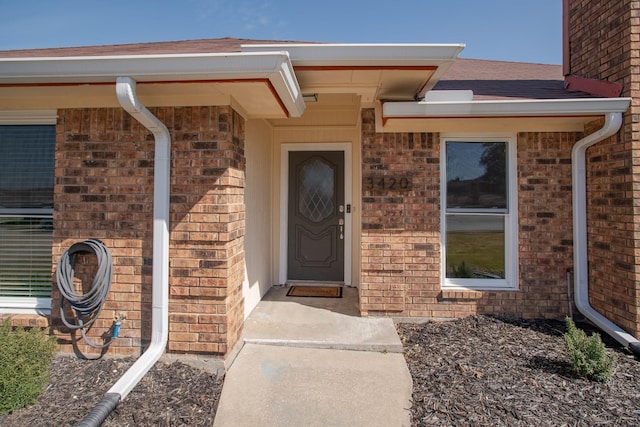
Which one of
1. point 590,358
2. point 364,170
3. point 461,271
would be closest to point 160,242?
point 364,170

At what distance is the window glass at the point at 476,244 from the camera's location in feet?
13.2

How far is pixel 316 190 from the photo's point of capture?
534cm

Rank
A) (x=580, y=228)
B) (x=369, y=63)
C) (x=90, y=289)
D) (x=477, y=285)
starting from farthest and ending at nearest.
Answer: (x=477, y=285) → (x=580, y=228) → (x=90, y=289) → (x=369, y=63)

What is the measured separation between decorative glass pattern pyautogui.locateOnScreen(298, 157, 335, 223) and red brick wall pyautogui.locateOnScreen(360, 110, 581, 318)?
1426 millimetres

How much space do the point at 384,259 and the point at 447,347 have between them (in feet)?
3.56

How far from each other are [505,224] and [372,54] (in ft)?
8.32

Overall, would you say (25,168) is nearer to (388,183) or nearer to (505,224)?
(388,183)

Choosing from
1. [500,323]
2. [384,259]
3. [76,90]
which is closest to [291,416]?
[384,259]

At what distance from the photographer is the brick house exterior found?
284 centimetres

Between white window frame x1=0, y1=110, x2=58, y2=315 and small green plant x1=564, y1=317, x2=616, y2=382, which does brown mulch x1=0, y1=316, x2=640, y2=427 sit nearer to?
small green plant x1=564, y1=317, x2=616, y2=382

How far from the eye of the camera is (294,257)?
5402mm

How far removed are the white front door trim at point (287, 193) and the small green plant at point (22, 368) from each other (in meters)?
3.09

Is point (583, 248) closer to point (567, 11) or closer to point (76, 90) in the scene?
point (567, 11)

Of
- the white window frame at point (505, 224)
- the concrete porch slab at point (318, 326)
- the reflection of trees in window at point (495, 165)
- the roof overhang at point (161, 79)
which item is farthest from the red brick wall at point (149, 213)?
the reflection of trees in window at point (495, 165)
